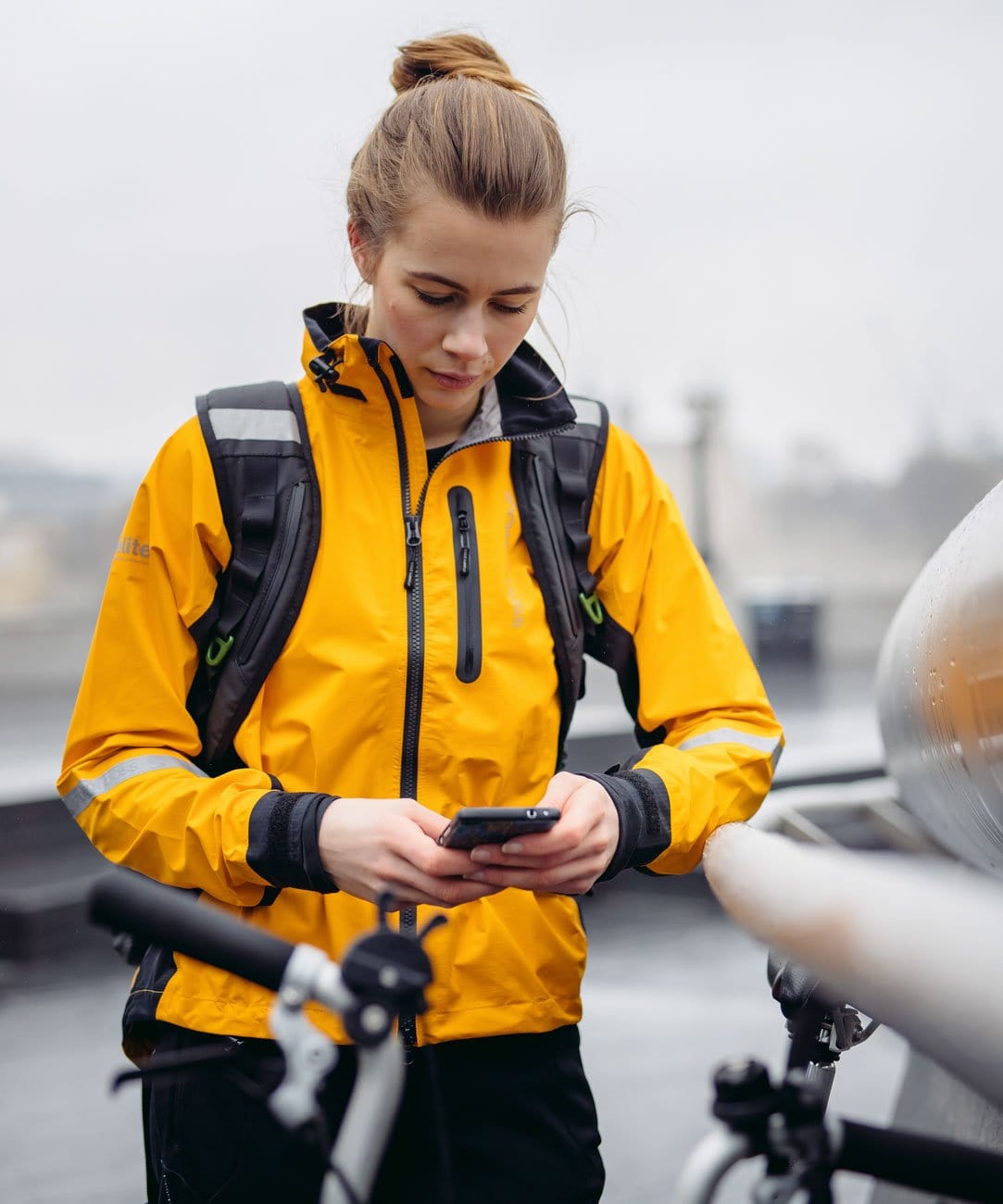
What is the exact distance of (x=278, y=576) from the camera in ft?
3.33

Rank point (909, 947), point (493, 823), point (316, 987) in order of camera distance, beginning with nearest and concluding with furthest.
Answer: point (909, 947), point (316, 987), point (493, 823)

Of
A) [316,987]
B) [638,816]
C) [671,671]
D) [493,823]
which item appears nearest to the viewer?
[316,987]

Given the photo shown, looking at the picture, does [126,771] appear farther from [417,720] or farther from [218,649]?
[417,720]

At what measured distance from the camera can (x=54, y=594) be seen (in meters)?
11.3

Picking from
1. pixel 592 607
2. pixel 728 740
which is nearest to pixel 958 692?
pixel 728 740

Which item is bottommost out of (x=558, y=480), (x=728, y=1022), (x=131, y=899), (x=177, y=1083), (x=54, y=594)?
(x=54, y=594)

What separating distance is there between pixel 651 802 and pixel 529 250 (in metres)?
0.45

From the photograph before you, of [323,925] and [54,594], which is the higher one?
[323,925]

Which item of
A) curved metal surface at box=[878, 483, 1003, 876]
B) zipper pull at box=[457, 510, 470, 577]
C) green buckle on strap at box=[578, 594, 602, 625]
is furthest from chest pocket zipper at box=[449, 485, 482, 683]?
curved metal surface at box=[878, 483, 1003, 876]

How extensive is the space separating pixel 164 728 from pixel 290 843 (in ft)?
0.54

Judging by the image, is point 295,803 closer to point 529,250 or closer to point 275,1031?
point 275,1031

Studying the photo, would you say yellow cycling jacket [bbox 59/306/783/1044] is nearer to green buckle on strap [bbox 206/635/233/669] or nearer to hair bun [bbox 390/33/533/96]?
Answer: green buckle on strap [bbox 206/635/233/669]

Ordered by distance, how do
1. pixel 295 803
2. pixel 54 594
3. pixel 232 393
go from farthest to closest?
pixel 54 594
pixel 232 393
pixel 295 803

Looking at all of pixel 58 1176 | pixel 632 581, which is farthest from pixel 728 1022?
pixel 632 581
